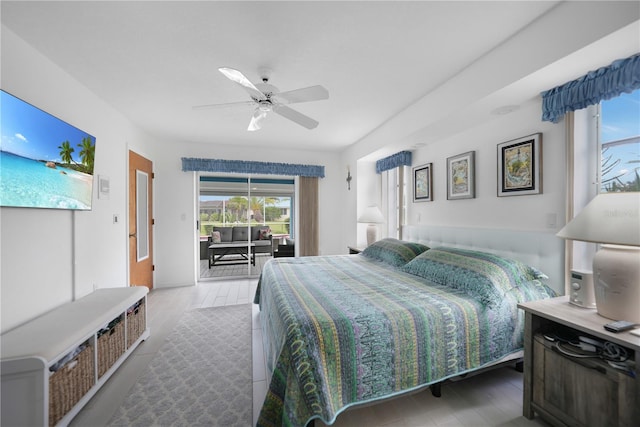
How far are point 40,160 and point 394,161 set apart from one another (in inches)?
148

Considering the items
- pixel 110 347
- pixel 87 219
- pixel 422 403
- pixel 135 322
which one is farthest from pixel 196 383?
pixel 87 219

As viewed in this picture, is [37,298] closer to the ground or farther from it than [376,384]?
farther from it

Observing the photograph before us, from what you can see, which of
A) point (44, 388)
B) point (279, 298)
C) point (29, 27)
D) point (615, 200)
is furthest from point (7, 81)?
point (615, 200)

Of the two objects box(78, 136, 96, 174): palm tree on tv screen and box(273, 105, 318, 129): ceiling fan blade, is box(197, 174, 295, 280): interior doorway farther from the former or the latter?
box(273, 105, 318, 129): ceiling fan blade

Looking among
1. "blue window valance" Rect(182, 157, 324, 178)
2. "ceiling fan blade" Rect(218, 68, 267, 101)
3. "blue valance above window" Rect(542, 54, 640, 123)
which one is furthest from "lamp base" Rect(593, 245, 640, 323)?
"blue window valance" Rect(182, 157, 324, 178)

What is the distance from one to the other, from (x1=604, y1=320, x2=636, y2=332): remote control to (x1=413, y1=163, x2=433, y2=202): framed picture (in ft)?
6.99

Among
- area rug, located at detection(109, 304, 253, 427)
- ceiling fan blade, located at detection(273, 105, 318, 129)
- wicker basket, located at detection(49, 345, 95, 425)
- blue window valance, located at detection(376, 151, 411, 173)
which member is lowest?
area rug, located at detection(109, 304, 253, 427)

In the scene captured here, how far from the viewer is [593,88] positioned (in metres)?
1.64

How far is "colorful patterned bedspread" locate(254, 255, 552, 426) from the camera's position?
1.28 m

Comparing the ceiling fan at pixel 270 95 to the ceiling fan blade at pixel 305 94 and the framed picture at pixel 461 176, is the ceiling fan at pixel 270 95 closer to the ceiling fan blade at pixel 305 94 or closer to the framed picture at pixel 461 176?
the ceiling fan blade at pixel 305 94

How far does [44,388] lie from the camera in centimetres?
132

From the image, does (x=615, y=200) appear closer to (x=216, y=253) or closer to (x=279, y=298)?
(x=279, y=298)

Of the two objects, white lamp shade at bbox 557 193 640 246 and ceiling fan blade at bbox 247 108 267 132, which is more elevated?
ceiling fan blade at bbox 247 108 267 132

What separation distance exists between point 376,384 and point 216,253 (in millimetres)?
4908
